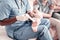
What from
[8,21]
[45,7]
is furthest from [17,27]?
[45,7]

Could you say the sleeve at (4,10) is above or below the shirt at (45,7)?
above

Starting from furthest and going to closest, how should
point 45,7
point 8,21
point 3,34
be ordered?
point 45,7 < point 3,34 < point 8,21

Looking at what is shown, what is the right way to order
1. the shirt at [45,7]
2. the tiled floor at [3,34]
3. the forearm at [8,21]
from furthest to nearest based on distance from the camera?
the shirt at [45,7], the tiled floor at [3,34], the forearm at [8,21]

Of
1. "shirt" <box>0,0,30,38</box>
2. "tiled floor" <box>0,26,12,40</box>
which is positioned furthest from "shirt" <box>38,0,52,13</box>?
"tiled floor" <box>0,26,12,40</box>

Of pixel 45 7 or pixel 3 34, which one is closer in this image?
pixel 3 34

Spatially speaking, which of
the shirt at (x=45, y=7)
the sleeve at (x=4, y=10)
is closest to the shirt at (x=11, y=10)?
the sleeve at (x=4, y=10)

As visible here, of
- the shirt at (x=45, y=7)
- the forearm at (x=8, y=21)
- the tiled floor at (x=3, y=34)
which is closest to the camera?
the forearm at (x=8, y=21)

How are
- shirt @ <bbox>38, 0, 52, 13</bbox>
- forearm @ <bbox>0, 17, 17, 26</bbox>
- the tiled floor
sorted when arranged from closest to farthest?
forearm @ <bbox>0, 17, 17, 26</bbox>
the tiled floor
shirt @ <bbox>38, 0, 52, 13</bbox>

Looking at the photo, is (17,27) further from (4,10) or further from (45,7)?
(45,7)

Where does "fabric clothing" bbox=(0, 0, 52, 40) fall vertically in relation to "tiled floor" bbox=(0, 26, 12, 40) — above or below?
above

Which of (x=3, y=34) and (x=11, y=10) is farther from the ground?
(x=11, y=10)

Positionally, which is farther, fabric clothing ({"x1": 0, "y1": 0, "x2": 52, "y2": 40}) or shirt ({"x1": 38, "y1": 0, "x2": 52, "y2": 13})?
shirt ({"x1": 38, "y1": 0, "x2": 52, "y2": 13})

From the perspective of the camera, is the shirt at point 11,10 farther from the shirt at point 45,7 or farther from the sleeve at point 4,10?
the shirt at point 45,7

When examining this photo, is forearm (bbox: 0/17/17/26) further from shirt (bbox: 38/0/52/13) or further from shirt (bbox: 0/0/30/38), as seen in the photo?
shirt (bbox: 38/0/52/13)
